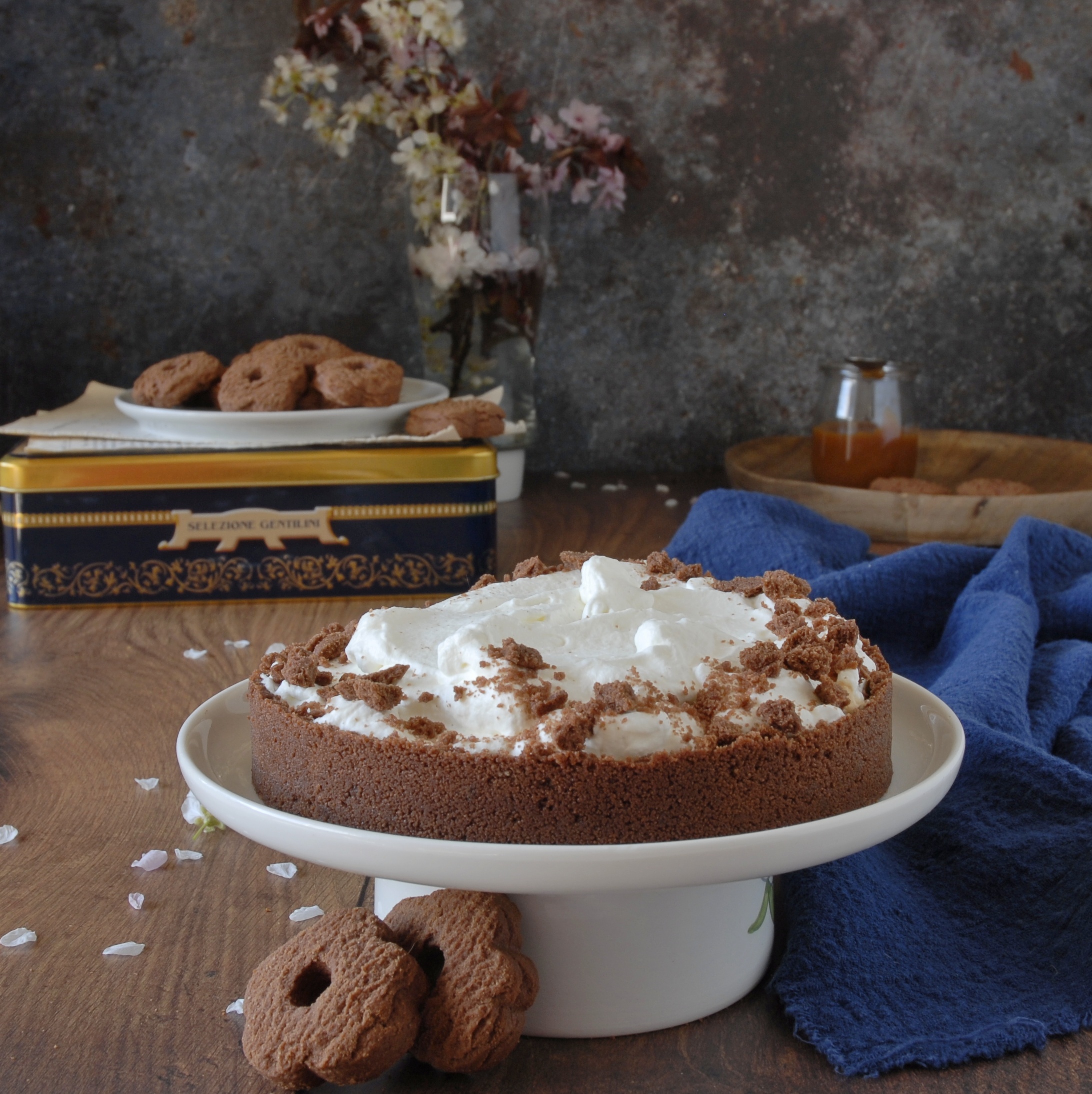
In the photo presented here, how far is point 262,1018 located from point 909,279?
1.79m

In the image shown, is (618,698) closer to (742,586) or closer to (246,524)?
(742,586)

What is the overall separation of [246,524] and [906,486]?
35.0 inches

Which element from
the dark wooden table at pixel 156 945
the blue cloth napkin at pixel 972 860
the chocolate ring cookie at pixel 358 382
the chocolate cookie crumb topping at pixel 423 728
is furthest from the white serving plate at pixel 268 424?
the chocolate cookie crumb topping at pixel 423 728

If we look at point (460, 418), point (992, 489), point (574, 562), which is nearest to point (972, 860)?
point (574, 562)

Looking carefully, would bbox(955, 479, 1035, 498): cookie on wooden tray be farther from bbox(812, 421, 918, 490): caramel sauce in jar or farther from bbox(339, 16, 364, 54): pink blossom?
bbox(339, 16, 364, 54): pink blossom

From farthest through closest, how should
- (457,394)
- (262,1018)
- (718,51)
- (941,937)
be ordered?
(718,51)
(457,394)
(941,937)
(262,1018)

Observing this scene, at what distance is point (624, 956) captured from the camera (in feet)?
1.91

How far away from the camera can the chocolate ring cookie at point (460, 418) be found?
56.4 inches

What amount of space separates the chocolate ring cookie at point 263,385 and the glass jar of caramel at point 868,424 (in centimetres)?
76

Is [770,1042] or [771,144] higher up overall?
[771,144]

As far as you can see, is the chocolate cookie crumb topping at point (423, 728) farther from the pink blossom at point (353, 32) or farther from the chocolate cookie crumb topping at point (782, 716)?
the pink blossom at point (353, 32)

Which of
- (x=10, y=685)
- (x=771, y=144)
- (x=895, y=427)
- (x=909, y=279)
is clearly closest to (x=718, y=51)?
(x=771, y=144)

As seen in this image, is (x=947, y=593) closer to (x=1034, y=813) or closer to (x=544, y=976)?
(x=1034, y=813)

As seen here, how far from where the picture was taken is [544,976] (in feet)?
1.91
